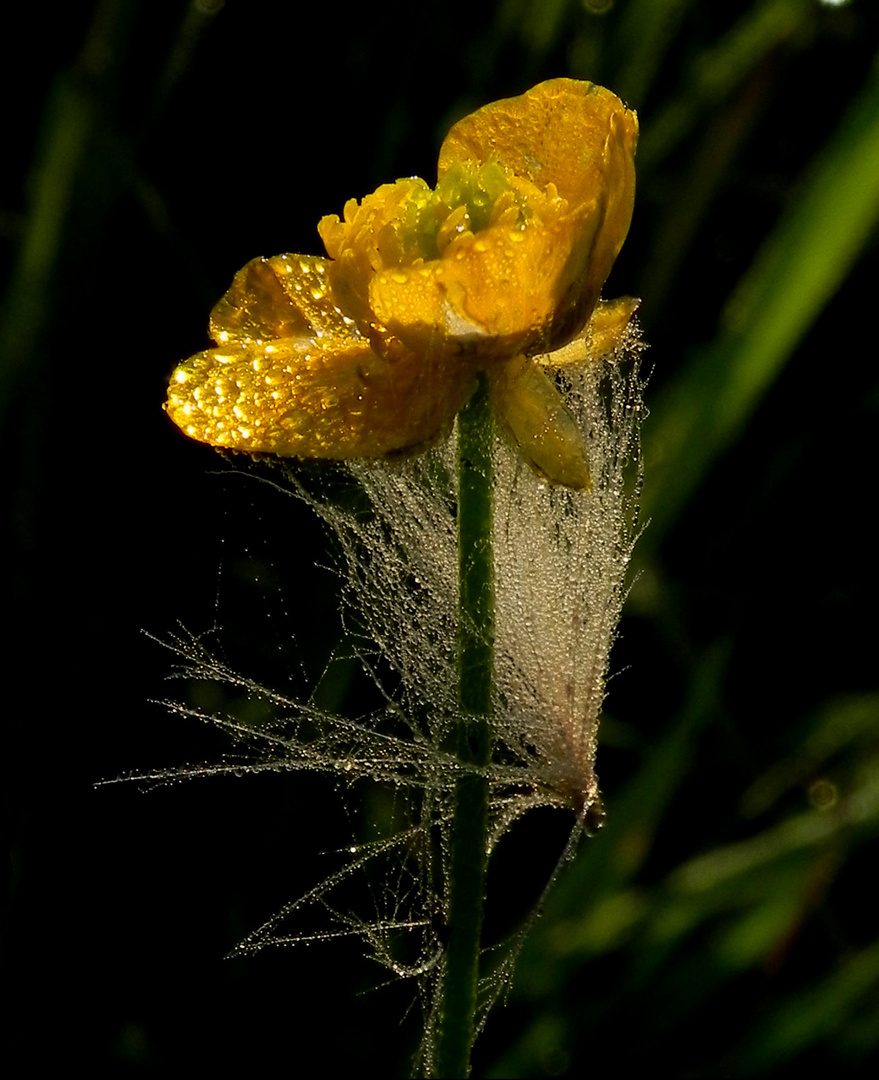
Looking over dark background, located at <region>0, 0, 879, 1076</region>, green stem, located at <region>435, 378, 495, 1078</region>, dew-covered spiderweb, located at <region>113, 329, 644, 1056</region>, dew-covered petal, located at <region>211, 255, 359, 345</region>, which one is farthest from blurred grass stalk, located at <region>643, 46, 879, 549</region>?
green stem, located at <region>435, 378, 495, 1078</region>

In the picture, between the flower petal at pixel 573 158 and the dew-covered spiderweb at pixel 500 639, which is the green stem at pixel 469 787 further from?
Result: the flower petal at pixel 573 158

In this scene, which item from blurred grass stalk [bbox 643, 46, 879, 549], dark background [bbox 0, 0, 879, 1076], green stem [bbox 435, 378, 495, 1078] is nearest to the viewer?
green stem [bbox 435, 378, 495, 1078]

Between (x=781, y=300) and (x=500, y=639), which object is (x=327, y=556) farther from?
(x=500, y=639)

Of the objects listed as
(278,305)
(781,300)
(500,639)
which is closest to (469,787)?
(500,639)

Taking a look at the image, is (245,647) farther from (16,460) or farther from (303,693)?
(16,460)

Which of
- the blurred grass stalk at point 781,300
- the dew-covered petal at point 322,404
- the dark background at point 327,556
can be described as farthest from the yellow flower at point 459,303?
the blurred grass stalk at point 781,300

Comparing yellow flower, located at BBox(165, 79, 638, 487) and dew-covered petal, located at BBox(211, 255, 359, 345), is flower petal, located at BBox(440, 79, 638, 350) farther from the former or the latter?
dew-covered petal, located at BBox(211, 255, 359, 345)

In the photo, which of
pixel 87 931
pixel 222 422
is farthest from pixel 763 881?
pixel 222 422
